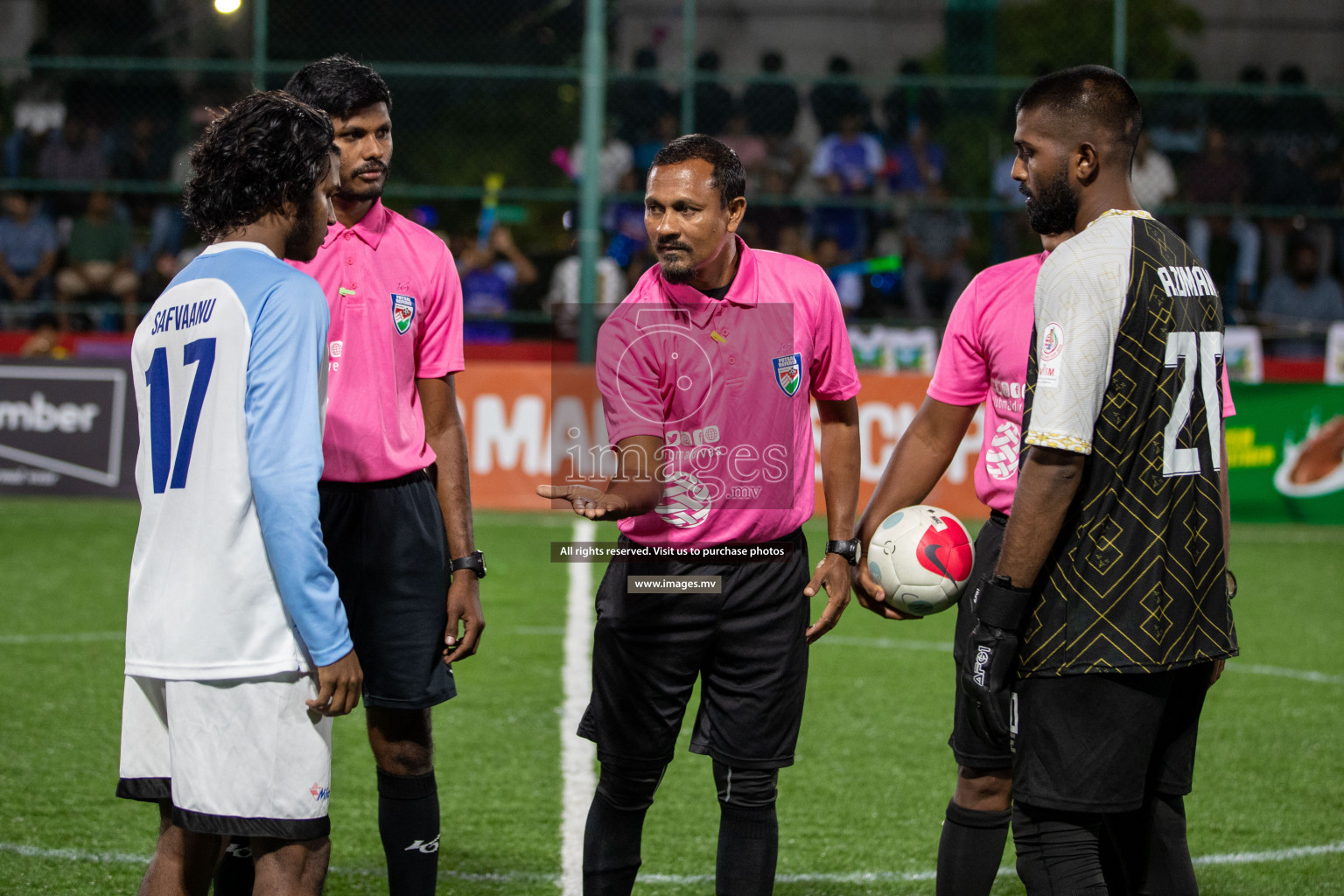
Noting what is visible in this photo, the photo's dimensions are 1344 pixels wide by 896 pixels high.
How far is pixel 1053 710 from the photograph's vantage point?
3.07m

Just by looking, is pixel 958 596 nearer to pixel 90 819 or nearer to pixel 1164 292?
pixel 1164 292

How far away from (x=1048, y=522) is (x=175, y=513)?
184cm

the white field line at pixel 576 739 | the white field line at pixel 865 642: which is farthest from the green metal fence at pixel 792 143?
the white field line at pixel 865 642

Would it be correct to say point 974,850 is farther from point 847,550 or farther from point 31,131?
point 31,131

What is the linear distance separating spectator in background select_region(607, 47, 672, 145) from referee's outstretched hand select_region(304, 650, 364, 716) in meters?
12.4

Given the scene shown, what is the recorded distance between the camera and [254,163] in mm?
2936

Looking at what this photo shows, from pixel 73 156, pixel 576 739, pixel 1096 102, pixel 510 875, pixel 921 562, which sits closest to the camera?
pixel 1096 102

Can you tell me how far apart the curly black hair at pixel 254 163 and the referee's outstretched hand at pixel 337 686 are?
96cm

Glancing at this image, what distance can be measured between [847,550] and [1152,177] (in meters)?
Result: 12.7

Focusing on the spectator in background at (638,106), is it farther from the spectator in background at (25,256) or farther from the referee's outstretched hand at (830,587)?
the referee's outstretched hand at (830,587)

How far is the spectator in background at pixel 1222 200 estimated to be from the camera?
48.6 ft

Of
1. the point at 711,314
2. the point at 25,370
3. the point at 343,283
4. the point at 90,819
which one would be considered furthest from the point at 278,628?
the point at 25,370

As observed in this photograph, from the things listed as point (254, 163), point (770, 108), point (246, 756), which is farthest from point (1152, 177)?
point (246, 756)

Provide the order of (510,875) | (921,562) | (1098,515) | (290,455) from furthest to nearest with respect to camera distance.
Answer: (510,875)
(921,562)
(1098,515)
(290,455)
